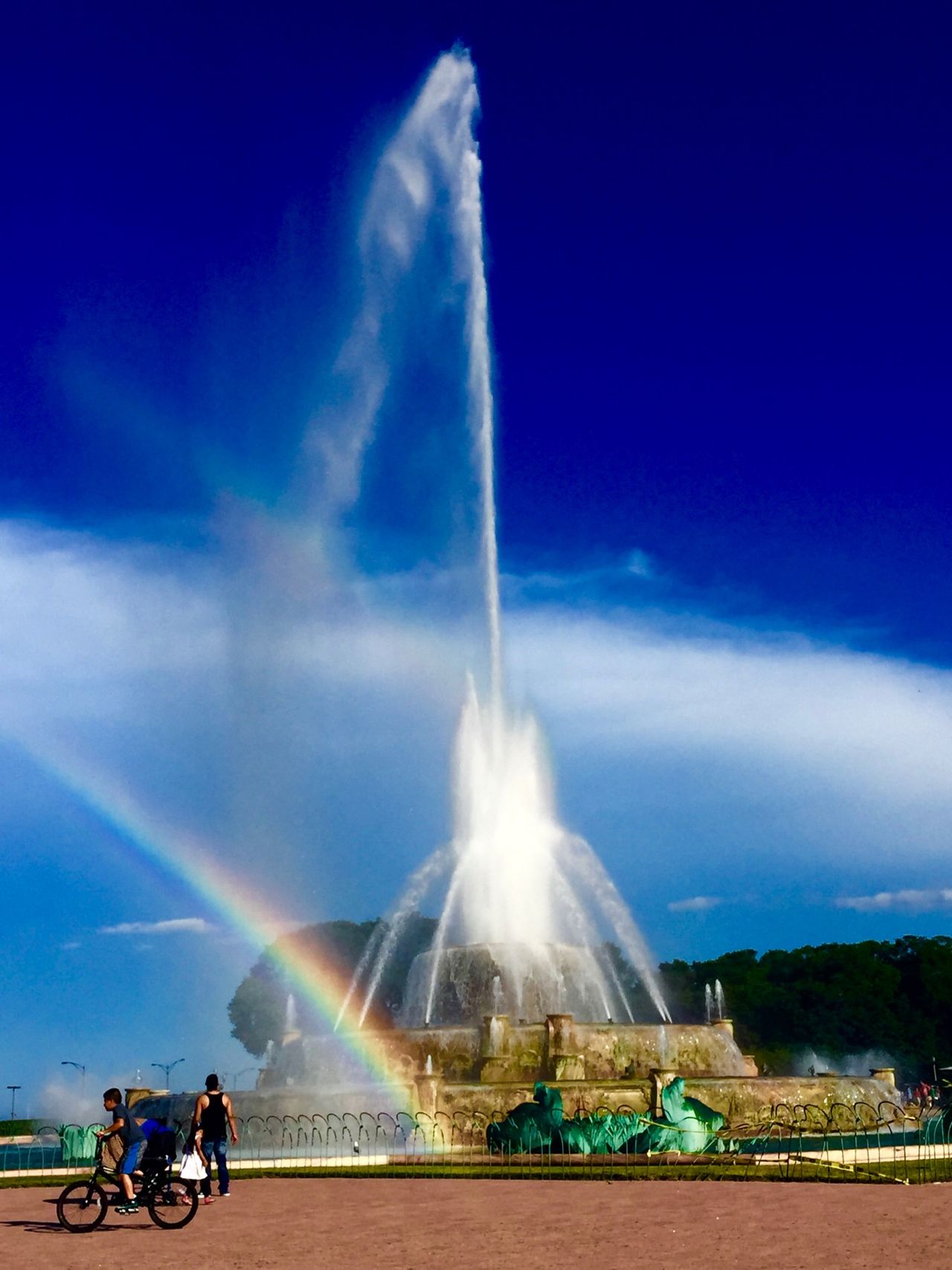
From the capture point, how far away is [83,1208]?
18781 millimetres

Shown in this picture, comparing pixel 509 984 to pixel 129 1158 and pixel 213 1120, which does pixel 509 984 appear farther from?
pixel 129 1158

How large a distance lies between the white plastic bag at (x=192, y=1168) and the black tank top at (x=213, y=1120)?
123cm

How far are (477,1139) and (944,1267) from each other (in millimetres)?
20571

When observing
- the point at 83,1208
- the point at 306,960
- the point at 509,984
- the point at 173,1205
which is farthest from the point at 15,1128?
the point at 173,1205

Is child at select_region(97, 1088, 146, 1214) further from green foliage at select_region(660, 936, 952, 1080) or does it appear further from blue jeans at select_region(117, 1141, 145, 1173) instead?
green foliage at select_region(660, 936, 952, 1080)

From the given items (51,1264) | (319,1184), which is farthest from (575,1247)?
(319,1184)

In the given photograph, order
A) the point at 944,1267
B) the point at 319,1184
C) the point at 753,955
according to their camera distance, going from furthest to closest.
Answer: the point at 753,955
the point at 319,1184
the point at 944,1267

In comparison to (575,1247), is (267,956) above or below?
above

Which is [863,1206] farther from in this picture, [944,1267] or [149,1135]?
[149,1135]

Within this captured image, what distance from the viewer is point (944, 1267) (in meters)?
13.4

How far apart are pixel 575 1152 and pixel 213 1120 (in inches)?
416

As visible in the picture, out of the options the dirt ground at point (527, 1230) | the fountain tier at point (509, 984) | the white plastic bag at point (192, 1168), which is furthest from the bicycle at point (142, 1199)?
the fountain tier at point (509, 984)

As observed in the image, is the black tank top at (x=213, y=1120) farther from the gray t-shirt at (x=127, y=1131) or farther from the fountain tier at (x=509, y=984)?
the fountain tier at (x=509, y=984)

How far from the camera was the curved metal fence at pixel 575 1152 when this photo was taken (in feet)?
83.4
